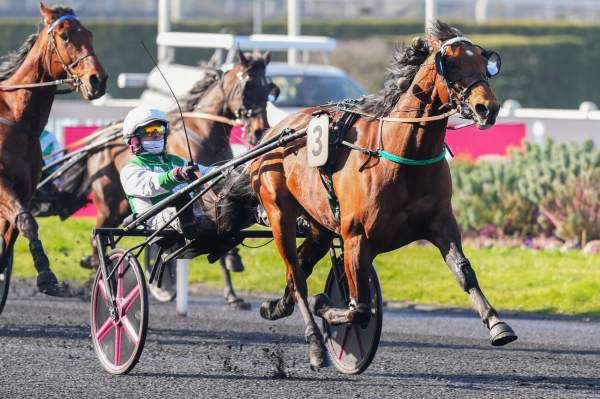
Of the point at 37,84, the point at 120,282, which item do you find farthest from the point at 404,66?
the point at 37,84

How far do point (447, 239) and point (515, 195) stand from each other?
6629 mm

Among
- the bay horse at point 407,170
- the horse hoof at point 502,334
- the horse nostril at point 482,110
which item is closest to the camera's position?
the horse nostril at point 482,110

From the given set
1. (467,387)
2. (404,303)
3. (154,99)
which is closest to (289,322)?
(404,303)

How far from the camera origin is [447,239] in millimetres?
6988

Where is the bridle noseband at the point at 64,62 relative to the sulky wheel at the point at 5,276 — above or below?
above

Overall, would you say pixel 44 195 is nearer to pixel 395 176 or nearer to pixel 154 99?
pixel 395 176

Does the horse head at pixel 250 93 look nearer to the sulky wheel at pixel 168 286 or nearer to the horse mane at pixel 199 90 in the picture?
the horse mane at pixel 199 90

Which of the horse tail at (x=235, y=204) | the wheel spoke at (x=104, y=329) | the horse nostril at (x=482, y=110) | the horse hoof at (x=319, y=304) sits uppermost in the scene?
the horse nostril at (x=482, y=110)

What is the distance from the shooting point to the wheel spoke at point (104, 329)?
311 inches

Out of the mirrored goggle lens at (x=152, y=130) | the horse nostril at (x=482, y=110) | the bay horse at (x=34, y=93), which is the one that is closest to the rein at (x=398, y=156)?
the horse nostril at (x=482, y=110)

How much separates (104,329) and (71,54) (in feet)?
6.87

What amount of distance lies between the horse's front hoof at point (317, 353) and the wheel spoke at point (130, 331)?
0.93 m

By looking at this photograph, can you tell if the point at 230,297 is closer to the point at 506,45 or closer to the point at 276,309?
the point at 276,309

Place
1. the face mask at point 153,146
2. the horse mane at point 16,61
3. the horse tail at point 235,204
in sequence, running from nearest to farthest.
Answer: the face mask at point 153,146
the horse tail at point 235,204
the horse mane at point 16,61
